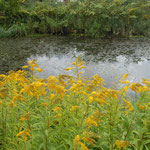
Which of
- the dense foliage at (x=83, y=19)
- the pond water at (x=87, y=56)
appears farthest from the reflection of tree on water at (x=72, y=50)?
the dense foliage at (x=83, y=19)

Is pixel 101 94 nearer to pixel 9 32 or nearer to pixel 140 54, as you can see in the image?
pixel 140 54

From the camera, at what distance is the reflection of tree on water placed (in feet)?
19.8

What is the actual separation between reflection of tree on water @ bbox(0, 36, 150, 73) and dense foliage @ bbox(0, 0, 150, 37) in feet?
4.28

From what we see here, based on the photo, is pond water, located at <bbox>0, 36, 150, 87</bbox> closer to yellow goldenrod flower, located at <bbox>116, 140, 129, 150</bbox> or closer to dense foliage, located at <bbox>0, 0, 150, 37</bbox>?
dense foliage, located at <bbox>0, 0, 150, 37</bbox>

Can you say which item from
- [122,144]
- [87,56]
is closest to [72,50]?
[87,56]

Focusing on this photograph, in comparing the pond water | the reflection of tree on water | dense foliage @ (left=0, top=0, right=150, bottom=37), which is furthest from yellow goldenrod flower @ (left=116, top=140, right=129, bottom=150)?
dense foliage @ (left=0, top=0, right=150, bottom=37)

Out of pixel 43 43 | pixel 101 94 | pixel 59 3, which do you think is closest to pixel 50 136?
pixel 101 94

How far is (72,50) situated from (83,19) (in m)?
3.27

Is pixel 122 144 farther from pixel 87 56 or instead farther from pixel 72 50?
pixel 72 50

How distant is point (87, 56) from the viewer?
21.2 ft

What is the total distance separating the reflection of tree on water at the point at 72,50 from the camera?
19.8ft

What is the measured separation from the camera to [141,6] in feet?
31.6

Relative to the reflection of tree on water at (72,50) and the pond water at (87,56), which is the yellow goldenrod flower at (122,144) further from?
the reflection of tree on water at (72,50)

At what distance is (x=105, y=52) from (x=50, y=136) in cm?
583
